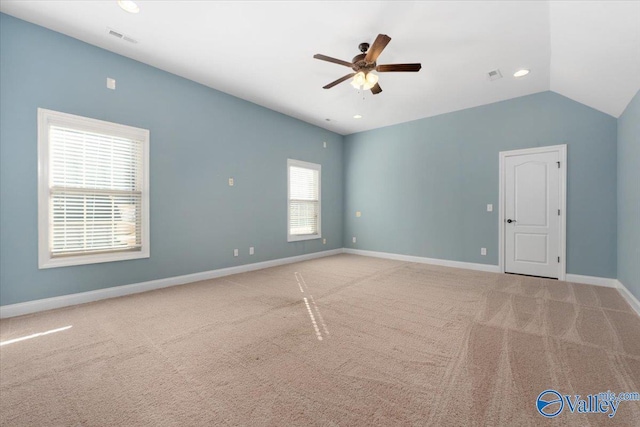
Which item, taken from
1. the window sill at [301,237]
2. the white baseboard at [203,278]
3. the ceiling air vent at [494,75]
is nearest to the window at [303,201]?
the window sill at [301,237]

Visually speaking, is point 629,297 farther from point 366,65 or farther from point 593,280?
point 366,65

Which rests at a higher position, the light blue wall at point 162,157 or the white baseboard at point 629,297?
the light blue wall at point 162,157

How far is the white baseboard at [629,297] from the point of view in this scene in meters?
3.03

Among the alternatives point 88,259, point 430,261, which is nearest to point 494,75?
point 430,261

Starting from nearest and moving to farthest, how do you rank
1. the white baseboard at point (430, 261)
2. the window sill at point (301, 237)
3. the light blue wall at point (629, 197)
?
1. the light blue wall at point (629, 197)
2. the white baseboard at point (430, 261)
3. the window sill at point (301, 237)

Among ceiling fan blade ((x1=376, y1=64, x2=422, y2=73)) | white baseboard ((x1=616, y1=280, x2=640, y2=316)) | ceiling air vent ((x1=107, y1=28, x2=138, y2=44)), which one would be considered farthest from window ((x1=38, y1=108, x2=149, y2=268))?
white baseboard ((x1=616, y1=280, x2=640, y2=316))

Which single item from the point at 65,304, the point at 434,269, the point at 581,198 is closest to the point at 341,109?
the point at 434,269

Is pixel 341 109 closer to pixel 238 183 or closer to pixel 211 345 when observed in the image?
pixel 238 183

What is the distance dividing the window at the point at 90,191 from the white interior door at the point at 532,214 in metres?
5.96

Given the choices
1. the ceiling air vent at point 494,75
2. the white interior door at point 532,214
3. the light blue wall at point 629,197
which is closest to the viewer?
the light blue wall at point 629,197

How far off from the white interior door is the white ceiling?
110 cm

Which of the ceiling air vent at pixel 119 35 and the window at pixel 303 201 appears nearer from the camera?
the ceiling air vent at pixel 119 35

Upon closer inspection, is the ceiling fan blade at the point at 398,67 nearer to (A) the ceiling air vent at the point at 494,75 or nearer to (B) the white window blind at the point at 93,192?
(A) the ceiling air vent at the point at 494,75

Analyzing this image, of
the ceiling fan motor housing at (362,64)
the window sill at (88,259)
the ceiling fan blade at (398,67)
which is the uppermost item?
the ceiling fan motor housing at (362,64)
